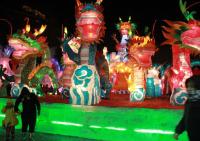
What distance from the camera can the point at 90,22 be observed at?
9.56m

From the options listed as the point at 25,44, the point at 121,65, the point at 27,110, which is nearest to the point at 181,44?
the point at 27,110

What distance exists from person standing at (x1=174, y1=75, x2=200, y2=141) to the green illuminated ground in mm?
2792

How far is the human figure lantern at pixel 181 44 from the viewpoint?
8.72 m

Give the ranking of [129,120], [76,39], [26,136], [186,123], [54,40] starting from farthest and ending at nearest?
1. [54,40]
2. [76,39]
3. [26,136]
4. [129,120]
5. [186,123]

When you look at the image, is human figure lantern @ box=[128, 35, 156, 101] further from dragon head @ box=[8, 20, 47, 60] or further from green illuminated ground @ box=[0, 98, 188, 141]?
dragon head @ box=[8, 20, 47, 60]

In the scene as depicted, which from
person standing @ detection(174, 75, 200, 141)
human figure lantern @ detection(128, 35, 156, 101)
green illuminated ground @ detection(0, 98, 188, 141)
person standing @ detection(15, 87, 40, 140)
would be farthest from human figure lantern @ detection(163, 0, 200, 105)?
person standing @ detection(174, 75, 200, 141)

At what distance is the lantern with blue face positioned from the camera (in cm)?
957

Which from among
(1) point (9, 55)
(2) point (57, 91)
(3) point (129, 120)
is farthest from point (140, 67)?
(1) point (9, 55)

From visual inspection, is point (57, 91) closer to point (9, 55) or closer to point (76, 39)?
point (9, 55)

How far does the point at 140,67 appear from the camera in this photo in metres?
10.5

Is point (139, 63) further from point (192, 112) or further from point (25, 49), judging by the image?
point (192, 112)

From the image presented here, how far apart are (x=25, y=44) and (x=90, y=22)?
3614 millimetres

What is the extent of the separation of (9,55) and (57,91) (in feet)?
9.01

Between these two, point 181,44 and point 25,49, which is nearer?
point 181,44
